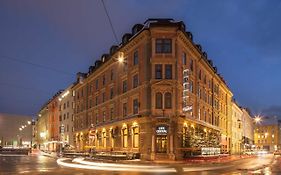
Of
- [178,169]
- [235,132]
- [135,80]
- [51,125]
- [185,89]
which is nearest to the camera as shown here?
[178,169]

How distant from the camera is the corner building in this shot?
150 feet

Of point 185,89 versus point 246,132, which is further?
point 246,132

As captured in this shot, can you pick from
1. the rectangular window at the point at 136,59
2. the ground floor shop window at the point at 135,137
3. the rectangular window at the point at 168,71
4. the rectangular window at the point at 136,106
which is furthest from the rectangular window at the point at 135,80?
the ground floor shop window at the point at 135,137

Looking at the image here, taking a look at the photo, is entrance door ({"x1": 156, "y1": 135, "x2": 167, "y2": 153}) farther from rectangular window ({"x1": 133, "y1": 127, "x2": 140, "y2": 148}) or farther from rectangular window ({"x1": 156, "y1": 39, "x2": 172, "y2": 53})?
rectangular window ({"x1": 156, "y1": 39, "x2": 172, "y2": 53})

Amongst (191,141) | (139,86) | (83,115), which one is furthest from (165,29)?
(83,115)

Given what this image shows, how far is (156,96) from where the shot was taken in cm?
4631

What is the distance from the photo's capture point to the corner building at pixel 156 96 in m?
45.8

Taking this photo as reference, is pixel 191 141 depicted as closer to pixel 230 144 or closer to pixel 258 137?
pixel 230 144

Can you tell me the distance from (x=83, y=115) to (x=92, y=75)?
9.94m

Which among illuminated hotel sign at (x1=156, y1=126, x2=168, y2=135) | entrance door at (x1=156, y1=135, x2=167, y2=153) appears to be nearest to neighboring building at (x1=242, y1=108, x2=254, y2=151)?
entrance door at (x1=156, y1=135, x2=167, y2=153)

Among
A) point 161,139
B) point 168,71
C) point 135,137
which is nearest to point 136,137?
point 135,137

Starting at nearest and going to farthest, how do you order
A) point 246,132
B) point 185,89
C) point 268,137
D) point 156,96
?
point 156,96, point 185,89, point 246,132, point 268,137

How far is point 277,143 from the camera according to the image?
176 metres

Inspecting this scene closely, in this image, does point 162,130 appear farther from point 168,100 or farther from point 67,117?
point 67,117
